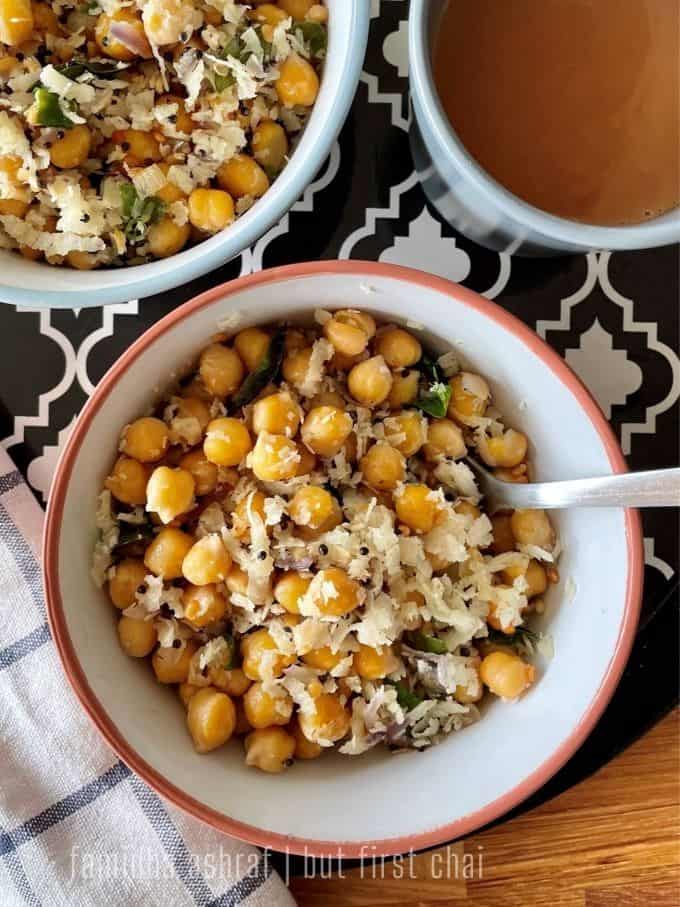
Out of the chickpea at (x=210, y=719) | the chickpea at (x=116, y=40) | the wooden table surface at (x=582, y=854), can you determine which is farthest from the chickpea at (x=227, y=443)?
the wooden table surface at (x=582, y=854)

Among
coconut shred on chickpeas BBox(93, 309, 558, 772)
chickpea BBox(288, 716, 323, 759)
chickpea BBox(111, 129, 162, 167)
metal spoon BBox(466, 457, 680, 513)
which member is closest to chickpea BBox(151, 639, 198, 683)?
coconut shred on chickpeas BBox(93, 309, 558, 772)

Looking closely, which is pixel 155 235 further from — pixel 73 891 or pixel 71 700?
pixel 73 891

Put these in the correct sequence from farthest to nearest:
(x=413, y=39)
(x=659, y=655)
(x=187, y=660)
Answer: (x=659, y=655)
(x=187, y=660)
(x=413, y=39)

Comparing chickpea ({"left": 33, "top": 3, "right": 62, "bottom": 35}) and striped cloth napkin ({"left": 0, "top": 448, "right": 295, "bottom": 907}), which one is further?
striped cloth napkin ({"left": 0, "top": 448, "right": 295, "bottom": 907})

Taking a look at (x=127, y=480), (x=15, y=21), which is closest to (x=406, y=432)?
(x=127, y=480)

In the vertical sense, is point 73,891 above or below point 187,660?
below

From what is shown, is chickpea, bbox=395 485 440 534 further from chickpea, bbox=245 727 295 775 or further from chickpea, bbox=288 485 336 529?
chickpea, bbox=245 727 295 775

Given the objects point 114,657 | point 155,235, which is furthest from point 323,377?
point 114,657

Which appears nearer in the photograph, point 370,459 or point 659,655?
point 370,459

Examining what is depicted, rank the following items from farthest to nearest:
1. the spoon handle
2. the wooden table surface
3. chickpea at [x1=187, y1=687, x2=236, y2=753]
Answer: the wooden table surface → chickpea at [x1=187, y1=687, x2=236, y2=753] → the spoon handle
